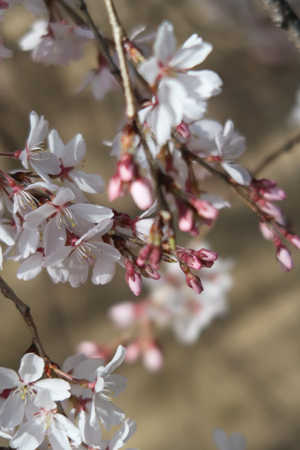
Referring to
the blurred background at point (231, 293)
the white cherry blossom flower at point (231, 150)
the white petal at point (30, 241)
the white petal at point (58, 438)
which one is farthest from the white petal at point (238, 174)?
the blurred background at point (231, 293)

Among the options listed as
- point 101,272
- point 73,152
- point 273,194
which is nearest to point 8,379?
point 101,272

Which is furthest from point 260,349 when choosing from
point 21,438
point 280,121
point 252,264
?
point 21,438

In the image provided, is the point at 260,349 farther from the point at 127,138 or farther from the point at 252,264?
the point at 127,138

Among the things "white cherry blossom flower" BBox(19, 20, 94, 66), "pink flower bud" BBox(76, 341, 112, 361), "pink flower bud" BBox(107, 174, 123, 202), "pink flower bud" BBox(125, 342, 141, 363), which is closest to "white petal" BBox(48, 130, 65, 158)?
"pink flower bud" BBox(107, 174, 123, 202)

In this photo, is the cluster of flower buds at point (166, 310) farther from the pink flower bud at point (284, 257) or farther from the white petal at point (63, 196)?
the white petal at point (63, 196)

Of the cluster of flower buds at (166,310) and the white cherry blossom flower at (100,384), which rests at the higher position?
the white cherry blossom flower at (100,384)

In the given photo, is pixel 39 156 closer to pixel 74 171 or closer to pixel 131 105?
pixel 74 171
